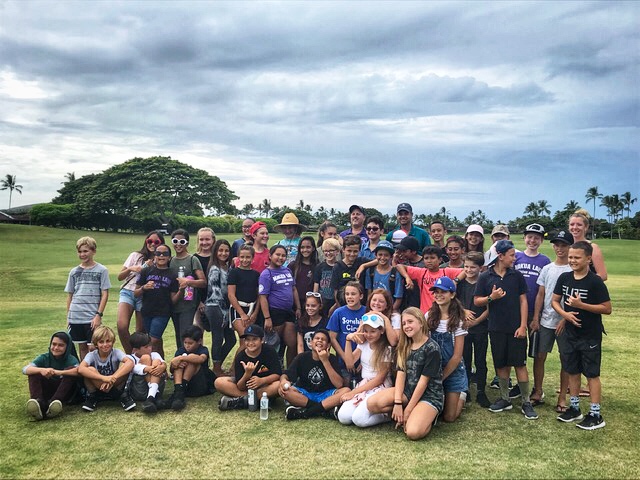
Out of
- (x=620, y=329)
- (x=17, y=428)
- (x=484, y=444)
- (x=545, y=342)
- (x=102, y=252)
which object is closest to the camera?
(x=484, y=444)

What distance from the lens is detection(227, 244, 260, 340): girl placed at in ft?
22.0

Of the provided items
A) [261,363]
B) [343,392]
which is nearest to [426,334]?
[343,392]

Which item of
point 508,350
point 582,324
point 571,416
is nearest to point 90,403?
point 508,350

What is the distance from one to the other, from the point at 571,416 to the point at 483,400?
0.94m

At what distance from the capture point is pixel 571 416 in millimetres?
5445

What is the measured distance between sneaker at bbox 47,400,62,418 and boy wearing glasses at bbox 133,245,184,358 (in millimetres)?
1551

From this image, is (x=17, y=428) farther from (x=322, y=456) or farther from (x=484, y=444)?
(x=484, y=444)

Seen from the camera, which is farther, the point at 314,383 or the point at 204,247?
the point at 204,247

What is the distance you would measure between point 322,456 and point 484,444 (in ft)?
5.22

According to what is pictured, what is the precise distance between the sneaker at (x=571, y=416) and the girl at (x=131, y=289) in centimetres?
545

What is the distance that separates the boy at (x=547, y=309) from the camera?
5.99 metres

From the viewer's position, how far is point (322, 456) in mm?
4543

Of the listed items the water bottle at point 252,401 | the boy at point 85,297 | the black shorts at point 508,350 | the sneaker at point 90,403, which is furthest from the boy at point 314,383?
the boy at point 85,297

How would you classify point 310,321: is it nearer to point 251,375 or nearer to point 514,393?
point 251,375
